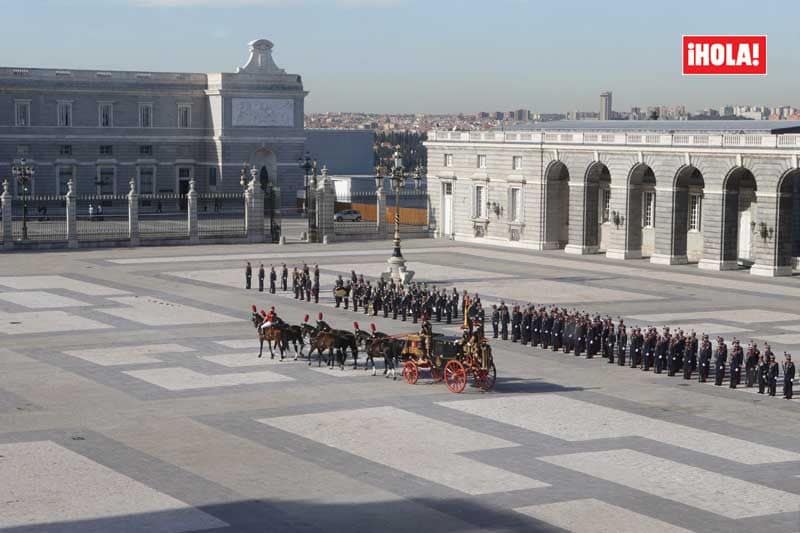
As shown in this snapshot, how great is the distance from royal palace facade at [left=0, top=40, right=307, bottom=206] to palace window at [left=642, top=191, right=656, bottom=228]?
40.3 m

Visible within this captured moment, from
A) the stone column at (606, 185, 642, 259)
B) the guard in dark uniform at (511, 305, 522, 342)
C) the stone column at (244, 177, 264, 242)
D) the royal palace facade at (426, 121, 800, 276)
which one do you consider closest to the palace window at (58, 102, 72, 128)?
the stone column at (244, 177, 264, 242)

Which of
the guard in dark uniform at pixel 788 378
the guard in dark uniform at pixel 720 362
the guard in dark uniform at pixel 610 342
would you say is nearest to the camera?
the guard in dark uniform at pixel 788 378

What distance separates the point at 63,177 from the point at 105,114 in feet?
18.1

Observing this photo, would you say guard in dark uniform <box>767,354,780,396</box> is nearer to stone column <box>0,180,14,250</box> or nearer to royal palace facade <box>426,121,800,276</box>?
royal palace facade <box>426,121,800,276</box>

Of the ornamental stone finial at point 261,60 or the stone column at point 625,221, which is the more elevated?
the ornamental stone finial at point 261,60

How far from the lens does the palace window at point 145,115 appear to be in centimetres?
9639

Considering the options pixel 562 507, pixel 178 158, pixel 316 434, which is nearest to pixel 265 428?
pixel 316 434

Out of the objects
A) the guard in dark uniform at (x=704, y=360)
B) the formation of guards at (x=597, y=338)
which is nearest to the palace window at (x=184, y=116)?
the formation of guards at (x=597, y=338)

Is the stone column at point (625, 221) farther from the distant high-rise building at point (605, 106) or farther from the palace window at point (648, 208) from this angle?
the distant high-rise building at point (605, 106)

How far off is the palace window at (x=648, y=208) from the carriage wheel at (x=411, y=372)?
1394 inches

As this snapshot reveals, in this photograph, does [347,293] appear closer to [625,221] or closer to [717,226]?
[717,226]

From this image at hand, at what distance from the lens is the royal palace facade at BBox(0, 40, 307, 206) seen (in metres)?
92.1

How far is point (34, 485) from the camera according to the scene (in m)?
22.3

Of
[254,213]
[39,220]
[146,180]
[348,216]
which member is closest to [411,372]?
[254,213]
